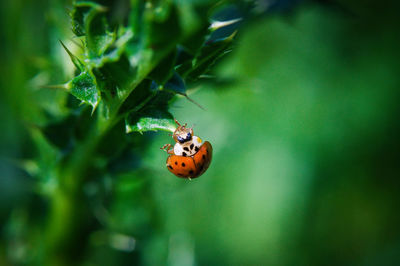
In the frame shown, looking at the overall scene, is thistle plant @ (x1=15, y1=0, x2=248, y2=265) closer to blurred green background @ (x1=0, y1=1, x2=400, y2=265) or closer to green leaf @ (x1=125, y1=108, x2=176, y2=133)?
→ green leaf @ (x1=125, y1=108, x2=176, y2=133)

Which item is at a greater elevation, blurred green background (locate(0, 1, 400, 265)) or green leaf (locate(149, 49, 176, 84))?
green leaf (locate(149, 49, 176, 84))

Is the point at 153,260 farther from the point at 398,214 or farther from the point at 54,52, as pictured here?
the point at 398,214

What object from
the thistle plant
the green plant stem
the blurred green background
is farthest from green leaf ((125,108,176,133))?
the blurred green background

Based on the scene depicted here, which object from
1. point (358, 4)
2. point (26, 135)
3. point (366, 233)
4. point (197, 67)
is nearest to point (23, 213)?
point (26, 135)

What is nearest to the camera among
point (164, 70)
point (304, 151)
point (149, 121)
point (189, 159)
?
point (164, 70)

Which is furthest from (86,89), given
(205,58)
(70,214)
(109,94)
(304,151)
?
(304,151)

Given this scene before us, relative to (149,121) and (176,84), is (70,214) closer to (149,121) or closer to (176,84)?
(149,121)

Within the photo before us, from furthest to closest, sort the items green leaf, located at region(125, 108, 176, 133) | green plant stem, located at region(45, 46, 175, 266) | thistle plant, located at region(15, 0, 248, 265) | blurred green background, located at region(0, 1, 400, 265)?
1. blurred green background, located at region(0, 1, 400, 265)
2. green plant stem, located at region(45, 46, 175, 266)
3. green leaf, located at region(125, 108, 176, 133)
4. thistle plant, located at region(15, 0, 248, 265)
